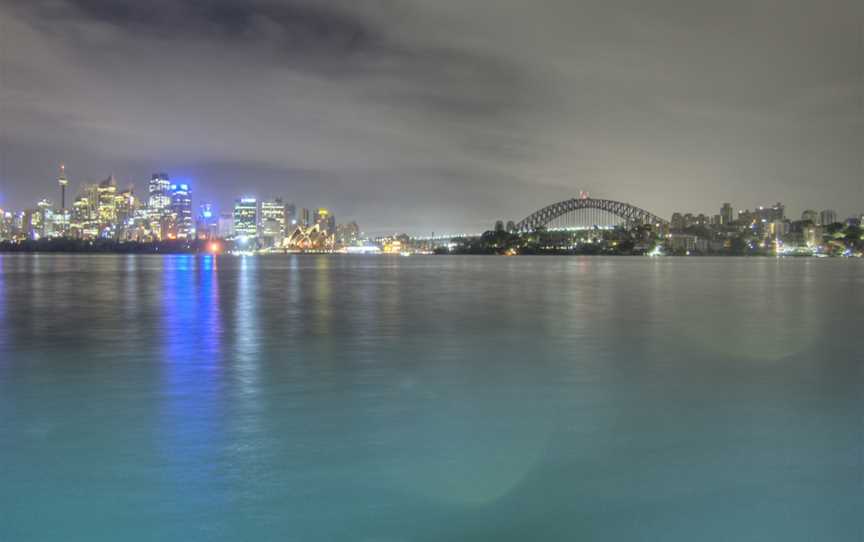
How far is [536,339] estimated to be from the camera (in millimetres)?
14344

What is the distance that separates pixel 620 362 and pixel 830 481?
594 cm

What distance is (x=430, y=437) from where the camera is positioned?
6.50 meters

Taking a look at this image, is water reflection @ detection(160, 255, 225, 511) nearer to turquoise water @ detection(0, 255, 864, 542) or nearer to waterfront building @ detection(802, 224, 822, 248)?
turquoise water @ detection(0, 255, 864, 542)

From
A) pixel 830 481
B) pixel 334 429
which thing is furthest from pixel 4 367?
pixel 830 481

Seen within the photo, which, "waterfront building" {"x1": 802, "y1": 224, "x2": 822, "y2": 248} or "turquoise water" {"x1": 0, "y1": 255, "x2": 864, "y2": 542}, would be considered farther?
"waterfront building" {"x1": 802, "y1": 224, "x2": 822, "y2": 248}

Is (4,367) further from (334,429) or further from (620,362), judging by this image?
(620,362)

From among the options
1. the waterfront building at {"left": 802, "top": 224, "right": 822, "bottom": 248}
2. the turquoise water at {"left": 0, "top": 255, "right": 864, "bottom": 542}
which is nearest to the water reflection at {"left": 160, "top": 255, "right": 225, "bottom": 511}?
the turquoise water at {"left": 0, "top": 255, "right": 864, "bottom": 542}

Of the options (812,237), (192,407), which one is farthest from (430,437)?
(812,237)

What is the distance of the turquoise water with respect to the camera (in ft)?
15.0

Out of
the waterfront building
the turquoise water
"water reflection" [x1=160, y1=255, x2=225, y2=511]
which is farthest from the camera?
the waterfront building

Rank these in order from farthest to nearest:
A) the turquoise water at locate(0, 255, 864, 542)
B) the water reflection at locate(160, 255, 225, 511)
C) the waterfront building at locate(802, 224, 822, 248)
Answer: the waterfront building at locate(802, 224, 822, 248) → the water reflection at locate(160, 255, 225, 511) → the turquoise water at locate(0, 255, 864, 542)

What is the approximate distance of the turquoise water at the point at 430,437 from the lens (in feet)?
15.0

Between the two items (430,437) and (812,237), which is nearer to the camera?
(430,437)

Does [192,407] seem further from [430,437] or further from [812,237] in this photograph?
[812,237]
